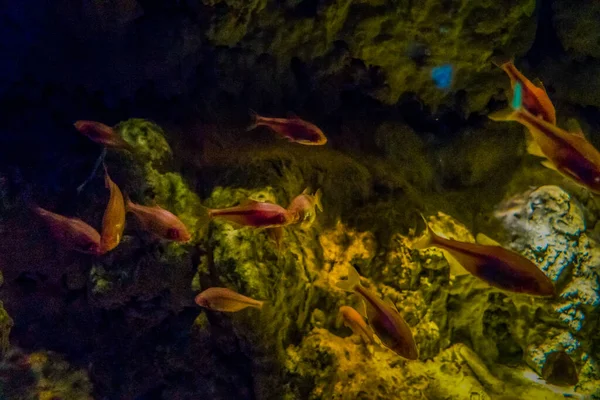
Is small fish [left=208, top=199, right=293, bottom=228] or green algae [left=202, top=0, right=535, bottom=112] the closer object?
small fish [left=208, top=199, right=293, bottom=228]

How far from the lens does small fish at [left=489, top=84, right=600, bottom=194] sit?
2.39 m

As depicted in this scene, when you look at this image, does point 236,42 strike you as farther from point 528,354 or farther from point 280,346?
point 528,354

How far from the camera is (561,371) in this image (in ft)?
12.0

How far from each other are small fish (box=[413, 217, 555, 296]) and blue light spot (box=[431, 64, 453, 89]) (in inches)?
77.0

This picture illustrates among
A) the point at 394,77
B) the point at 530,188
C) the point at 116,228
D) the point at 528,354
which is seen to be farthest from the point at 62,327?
the point at 530,188

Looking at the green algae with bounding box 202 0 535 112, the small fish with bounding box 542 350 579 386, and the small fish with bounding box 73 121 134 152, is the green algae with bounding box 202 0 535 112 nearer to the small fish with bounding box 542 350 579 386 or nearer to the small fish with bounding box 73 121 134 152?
the small fish with bounding box 73 121 134 152

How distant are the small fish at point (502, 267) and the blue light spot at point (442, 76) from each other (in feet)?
6.42

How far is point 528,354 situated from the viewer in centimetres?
399

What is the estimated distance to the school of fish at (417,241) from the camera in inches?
97.0

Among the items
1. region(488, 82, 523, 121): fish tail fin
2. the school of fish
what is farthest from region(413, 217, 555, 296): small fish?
region(488, 82, 523, 121): fish tail fin

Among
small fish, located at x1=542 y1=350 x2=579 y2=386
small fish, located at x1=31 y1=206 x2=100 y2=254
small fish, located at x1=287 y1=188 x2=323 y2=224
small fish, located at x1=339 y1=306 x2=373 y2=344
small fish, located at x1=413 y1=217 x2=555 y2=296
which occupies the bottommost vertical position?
small fish, located at x1=542 y1=350 x2=579 y2=386

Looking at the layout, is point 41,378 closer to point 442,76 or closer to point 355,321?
point 355,321

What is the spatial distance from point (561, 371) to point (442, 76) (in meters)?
2.59

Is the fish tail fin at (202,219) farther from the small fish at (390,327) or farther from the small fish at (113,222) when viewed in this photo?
the small fish at (390,327)
